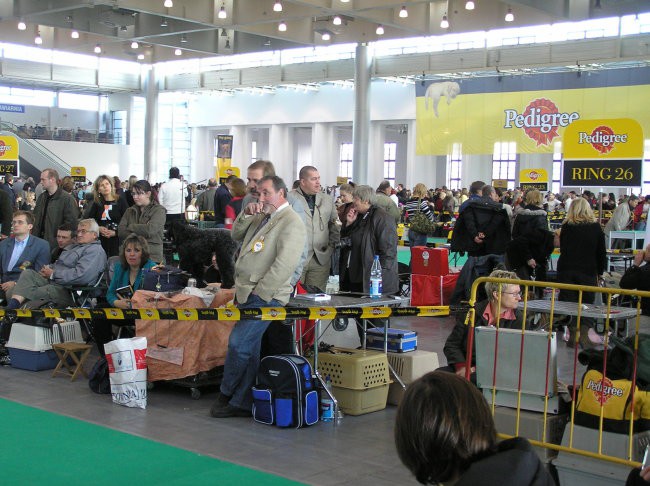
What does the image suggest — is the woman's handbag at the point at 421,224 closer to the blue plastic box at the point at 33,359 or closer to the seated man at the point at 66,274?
the seated man at the point at 66,274

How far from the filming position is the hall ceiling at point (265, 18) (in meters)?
19.6

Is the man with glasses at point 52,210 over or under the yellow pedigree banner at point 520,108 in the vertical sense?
under

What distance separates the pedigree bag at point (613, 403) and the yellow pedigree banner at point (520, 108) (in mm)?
23419

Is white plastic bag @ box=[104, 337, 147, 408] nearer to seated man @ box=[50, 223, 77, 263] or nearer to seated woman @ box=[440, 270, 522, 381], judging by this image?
seated woman @ box=[440, 270, 522, 381]

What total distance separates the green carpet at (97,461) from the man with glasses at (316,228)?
2.45m

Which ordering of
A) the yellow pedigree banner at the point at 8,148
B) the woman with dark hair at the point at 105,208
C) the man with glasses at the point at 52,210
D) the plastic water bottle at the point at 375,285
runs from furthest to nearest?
the yellow pedigree banner at the point at 8,148, the woman with dark hair at the point at 105,208, the man with glasses at the point at 52,210, the plastic water bottle at the point at 375,285

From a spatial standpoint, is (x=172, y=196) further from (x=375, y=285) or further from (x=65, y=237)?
(x=375, y=285)

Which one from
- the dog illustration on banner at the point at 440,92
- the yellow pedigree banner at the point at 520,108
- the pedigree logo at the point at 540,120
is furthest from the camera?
the dog illustration on banner at the point at 440,92

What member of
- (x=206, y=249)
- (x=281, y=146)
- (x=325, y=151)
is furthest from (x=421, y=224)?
(x=281, y=146)

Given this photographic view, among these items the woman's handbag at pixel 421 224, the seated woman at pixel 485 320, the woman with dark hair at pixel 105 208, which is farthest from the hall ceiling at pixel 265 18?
the seated woman at pixel 485 320

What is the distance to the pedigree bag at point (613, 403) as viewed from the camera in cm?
412

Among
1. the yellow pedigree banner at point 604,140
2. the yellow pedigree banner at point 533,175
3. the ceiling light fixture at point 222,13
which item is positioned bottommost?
the yellow pedigree banner at point 533,175

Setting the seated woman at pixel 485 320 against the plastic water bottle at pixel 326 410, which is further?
the plastic water bottle at pixel 326 410

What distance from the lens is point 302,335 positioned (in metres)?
6.83
